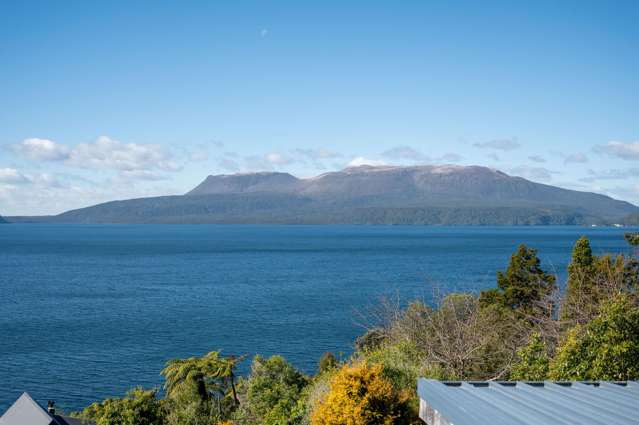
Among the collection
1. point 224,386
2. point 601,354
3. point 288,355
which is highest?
point 601,354

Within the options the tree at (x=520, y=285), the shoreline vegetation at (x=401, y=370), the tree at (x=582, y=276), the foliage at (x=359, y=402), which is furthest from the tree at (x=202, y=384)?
the tree at (x=520, y=285)

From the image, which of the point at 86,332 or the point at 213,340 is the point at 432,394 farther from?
the point at 86,332

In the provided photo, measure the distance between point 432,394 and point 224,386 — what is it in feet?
53.0

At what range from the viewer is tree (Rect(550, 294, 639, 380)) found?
11766 mm

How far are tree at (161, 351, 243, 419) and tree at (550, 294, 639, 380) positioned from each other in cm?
1205

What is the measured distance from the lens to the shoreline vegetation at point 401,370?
10.3 meters

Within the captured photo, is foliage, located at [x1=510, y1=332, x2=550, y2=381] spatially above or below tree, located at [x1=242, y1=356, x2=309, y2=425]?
above

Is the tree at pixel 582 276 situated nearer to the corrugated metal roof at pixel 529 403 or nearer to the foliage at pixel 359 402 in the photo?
the foliage at pixel 359 402

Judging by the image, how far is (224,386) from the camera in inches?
884

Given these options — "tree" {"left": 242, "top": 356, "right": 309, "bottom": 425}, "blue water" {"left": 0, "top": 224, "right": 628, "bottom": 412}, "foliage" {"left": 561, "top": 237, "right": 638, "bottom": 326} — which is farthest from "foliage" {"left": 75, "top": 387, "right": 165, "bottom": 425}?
"foliage" {"left": 561, "top": 237, "right": 638, "bottom": 326}

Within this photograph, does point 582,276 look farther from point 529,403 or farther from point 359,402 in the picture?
point 529,403

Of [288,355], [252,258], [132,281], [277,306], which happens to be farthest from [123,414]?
[252,258]

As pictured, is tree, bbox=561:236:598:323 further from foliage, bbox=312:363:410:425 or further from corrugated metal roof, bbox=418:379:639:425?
corrugated metal roof, bbox=418:379:639:425

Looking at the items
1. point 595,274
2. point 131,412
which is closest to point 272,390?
point 131,412
